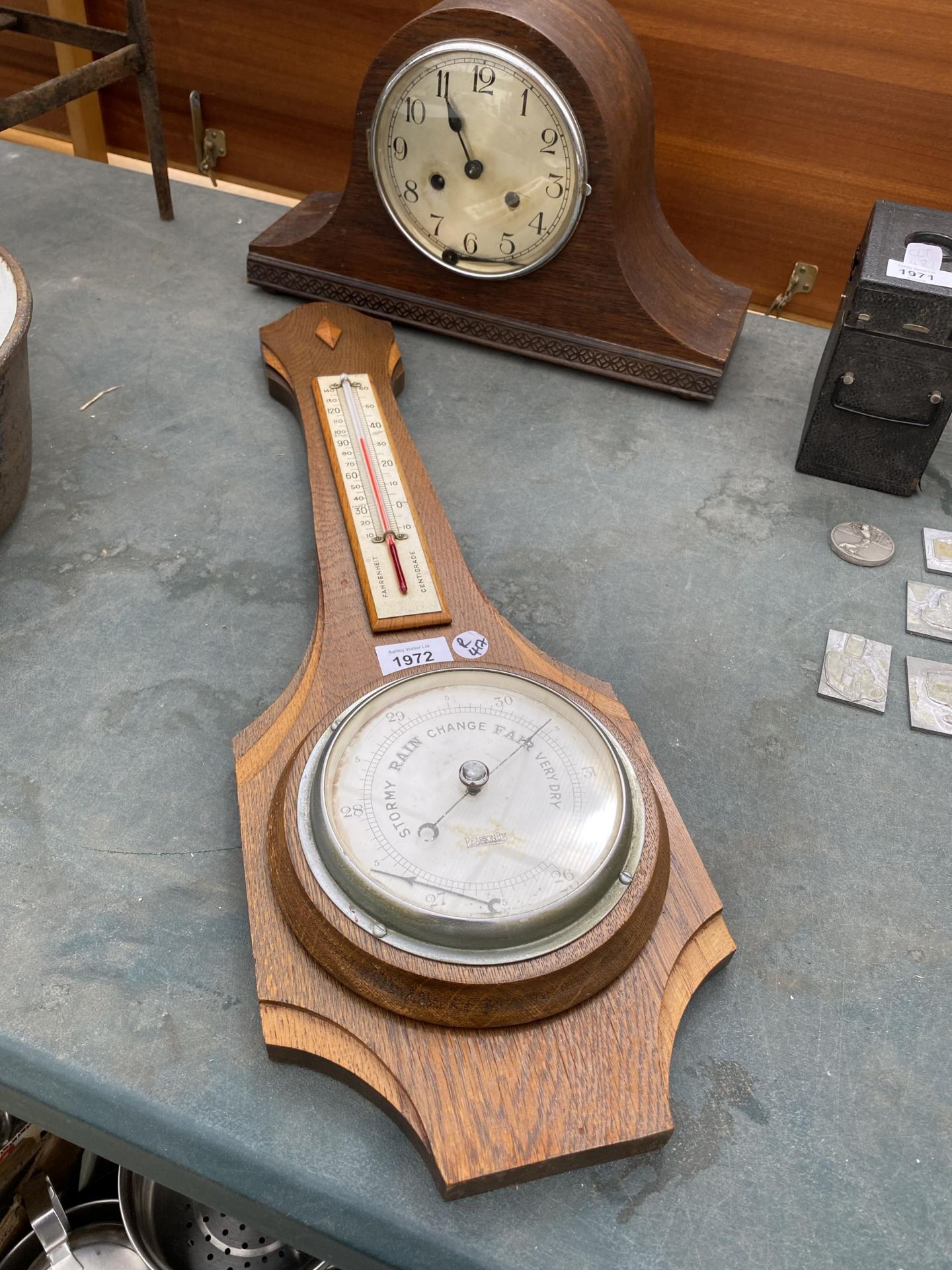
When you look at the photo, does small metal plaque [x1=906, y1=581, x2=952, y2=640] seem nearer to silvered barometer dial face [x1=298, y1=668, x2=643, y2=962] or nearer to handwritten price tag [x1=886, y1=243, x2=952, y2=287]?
handwritten price tag [x1=886, y1=243, x2=952, y2=287]

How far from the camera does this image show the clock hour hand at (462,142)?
1466 millimetres

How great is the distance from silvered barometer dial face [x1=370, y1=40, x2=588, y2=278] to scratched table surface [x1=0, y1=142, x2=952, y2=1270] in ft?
0.60

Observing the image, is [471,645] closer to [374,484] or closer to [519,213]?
[374,484]

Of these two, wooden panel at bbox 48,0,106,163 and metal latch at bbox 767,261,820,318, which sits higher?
wooden panel at bbox 48,0,106,163

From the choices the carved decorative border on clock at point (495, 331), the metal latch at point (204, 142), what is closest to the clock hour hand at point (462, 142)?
the carved decorative border on clock at point (495, 331)

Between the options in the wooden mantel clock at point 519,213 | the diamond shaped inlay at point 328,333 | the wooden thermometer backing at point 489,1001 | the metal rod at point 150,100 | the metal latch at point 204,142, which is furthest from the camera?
the metal latch at point 204,142

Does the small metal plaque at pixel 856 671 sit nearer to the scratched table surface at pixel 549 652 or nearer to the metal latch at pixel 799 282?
the scratched table surface at pixel 549 652

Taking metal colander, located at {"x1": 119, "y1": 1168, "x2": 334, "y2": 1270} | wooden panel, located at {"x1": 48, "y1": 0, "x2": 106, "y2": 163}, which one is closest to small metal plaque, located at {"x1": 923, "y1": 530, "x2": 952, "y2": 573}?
metal colander, located at {"x1": 119, "y1": 1168, "x2": 334, "y2": 1270}

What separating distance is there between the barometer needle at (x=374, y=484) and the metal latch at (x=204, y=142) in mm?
1200

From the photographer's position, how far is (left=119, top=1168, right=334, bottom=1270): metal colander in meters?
1.09

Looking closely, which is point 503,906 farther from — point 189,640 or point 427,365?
point 427,365

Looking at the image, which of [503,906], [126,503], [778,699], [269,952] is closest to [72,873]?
[269,952]

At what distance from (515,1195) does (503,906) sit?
8.6 inches

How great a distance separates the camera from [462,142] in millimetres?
1489
